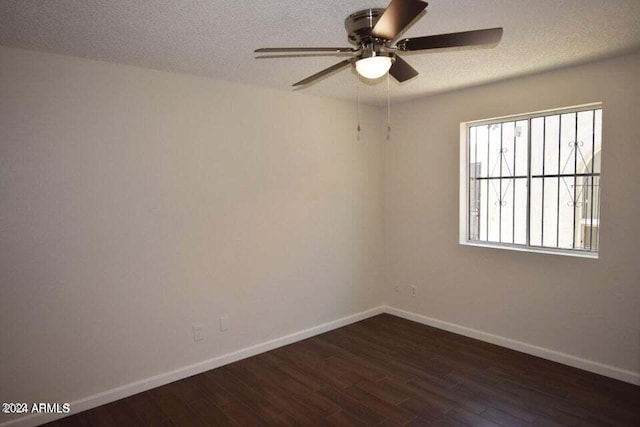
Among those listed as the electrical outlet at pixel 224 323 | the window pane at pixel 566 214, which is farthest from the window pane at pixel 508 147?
the electrical outlet at pixel 224 323

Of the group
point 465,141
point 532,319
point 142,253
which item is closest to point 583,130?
point 465,141

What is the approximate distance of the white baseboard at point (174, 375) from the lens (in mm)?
2521

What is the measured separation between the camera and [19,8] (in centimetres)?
192

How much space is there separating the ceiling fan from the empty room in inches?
0.6

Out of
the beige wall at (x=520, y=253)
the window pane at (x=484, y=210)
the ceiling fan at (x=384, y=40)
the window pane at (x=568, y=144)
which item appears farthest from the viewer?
the window pane at (x=484, y=210)

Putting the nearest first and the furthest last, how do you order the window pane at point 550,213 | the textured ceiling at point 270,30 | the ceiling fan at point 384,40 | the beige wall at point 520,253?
the ceiling fan at point 384,40
the textured ceiling at point 270,30
the beige wall at point 520,253
the window pane at point 550,213

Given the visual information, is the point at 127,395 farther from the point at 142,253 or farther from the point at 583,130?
the point at 583,130

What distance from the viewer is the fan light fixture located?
180cm

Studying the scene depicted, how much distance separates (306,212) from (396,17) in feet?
8.36

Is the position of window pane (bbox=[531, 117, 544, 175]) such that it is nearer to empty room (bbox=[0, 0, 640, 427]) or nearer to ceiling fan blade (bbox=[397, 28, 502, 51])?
empty room (bbox=[0, 0, 640, 427])

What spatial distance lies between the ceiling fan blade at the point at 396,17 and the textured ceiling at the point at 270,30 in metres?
0.34

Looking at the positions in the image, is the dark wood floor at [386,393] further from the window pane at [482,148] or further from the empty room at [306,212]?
the window pane at [482,148]

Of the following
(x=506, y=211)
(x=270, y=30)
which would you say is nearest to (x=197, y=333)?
(x=270, y=30)

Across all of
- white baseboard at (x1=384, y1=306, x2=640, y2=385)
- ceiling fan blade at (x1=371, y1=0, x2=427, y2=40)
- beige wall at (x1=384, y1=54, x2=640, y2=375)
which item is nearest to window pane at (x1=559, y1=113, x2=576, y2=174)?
beige wall at (x1=384, y1=54, x2=640, y2=375)
